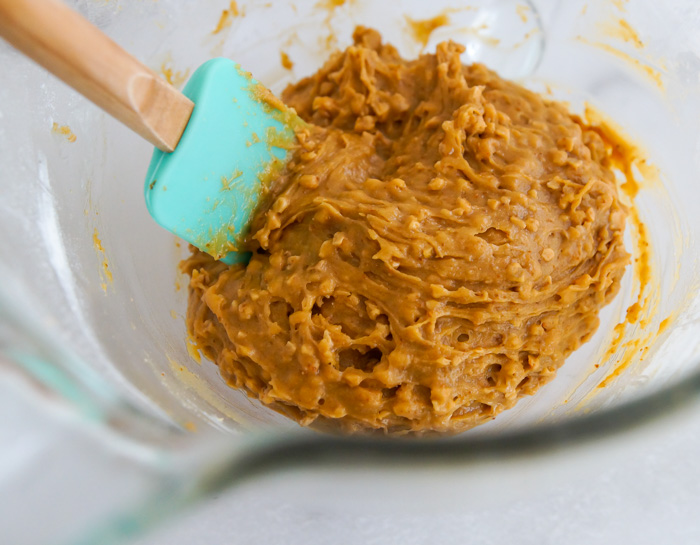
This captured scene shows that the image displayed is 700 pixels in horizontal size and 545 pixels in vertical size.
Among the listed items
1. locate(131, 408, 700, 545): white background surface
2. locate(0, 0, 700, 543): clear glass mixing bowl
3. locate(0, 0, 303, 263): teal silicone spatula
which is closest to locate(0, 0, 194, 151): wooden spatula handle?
locate(0, 0, 303, 263): teal silicone spatula

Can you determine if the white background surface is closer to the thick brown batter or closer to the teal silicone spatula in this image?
the thick brown batter

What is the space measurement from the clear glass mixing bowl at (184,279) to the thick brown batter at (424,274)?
15 cm

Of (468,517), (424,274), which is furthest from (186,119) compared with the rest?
(468,517)

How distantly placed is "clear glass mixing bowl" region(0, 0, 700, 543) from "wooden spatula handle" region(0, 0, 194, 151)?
0.35m

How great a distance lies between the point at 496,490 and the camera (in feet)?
2.34

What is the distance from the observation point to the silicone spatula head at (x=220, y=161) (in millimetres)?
1189

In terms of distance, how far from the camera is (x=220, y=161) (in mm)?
1259

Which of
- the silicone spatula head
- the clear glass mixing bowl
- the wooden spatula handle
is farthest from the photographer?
the silicone spatula head

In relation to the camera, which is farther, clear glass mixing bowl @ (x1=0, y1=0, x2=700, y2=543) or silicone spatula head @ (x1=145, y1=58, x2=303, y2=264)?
silicone spatula head @ (x1=145, y1=58, x2=303, y2=264)

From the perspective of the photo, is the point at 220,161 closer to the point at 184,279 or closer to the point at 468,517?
the point at 184,279

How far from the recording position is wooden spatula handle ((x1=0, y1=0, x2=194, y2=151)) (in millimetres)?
880

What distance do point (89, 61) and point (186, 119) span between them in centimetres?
25

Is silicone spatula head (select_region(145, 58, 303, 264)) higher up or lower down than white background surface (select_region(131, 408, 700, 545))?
higher up

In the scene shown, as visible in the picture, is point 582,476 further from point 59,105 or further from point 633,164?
point 59,105
